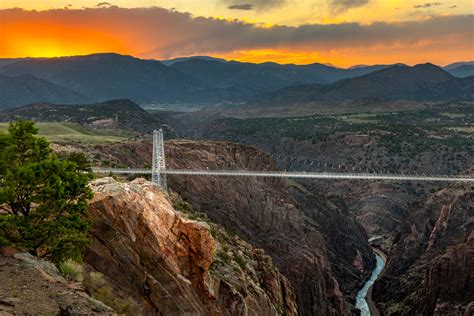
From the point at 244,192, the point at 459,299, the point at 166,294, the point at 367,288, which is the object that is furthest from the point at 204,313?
the point at 367,288

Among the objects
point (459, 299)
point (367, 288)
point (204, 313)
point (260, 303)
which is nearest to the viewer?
point (204, 313)

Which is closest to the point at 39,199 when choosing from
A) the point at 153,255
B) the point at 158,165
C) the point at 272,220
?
the point at 153,255

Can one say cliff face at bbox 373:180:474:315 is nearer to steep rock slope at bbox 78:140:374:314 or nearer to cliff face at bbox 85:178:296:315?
steep rock slope at bbox 78:140:374:314

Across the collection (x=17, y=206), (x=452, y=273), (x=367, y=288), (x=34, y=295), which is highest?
(x=17, y=206)

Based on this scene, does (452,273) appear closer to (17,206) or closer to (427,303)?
(427,303)

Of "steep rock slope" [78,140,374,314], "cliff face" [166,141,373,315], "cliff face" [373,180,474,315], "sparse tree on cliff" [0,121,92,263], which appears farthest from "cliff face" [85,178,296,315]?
"cliff face" [373,180,474,315]

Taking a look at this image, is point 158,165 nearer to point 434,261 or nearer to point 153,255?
point 434,261

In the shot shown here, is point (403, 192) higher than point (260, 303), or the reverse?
point (260, 303)
